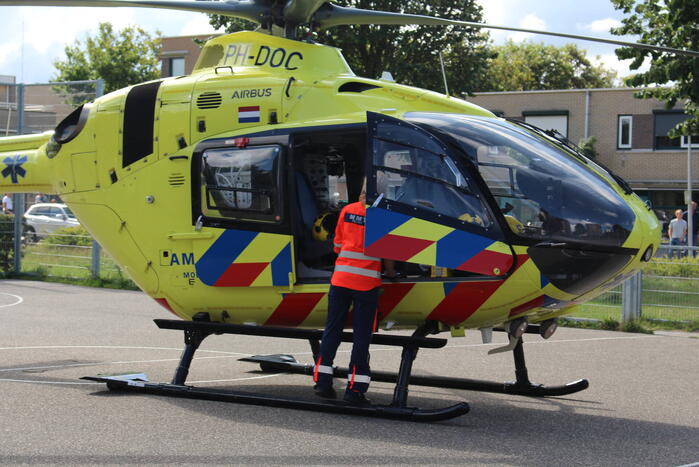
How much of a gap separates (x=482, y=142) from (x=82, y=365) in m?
5.47

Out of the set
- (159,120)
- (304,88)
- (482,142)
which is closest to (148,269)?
(159,120)

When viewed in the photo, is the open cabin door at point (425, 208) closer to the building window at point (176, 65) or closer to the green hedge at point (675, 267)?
the green hedge at point (675, 267)

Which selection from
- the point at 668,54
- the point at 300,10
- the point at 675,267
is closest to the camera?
the point at 300,10

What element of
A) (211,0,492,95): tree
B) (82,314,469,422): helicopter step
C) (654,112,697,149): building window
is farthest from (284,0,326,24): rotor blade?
(654,112,697,149): building window

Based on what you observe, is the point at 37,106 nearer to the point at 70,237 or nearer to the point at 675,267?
the point at 70,237

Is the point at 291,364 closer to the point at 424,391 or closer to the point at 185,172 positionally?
the point at 424,391

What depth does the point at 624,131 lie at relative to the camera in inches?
1602

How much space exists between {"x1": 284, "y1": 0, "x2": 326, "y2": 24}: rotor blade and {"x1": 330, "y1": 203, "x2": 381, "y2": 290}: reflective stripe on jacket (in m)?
2.20

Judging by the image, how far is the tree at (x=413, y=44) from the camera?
24109 millimetres

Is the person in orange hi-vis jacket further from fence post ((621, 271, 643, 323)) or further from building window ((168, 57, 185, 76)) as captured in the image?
building window ((168, 57, 185, 76))

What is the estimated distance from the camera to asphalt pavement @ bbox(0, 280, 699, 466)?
21.2 feet

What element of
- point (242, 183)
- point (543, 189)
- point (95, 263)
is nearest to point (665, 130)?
point (95, 263)

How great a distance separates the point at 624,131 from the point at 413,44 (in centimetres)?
1941

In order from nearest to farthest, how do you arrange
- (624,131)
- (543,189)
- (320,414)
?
1. (543,189)
2. (320,414)
3. (624,131)
